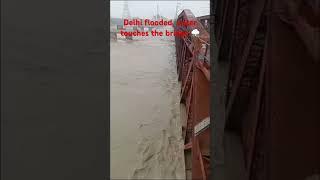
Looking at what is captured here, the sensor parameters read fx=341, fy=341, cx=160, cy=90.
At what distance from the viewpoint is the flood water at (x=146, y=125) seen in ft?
23.6

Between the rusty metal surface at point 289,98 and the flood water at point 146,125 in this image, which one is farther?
the flood water at point 146,125

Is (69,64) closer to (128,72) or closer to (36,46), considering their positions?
(36,46)

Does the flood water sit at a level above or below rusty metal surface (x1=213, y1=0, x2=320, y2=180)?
below

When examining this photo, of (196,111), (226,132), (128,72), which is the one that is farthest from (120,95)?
(226,132)

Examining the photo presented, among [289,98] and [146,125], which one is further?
[146,125]

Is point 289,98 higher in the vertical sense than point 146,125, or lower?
higher

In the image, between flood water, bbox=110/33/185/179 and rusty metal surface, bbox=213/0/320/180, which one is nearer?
rusty metal surface, bbox=213/0/320/180

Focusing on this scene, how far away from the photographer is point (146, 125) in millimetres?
10180

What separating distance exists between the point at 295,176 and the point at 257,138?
291 mm

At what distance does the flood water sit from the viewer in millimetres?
7203

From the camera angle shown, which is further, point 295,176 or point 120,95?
point 120,95

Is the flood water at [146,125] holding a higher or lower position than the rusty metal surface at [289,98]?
lower

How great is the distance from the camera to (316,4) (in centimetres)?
94

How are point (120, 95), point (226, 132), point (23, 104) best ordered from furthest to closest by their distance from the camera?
point (120, 95) < point (226, 132) < point (23, 104)
